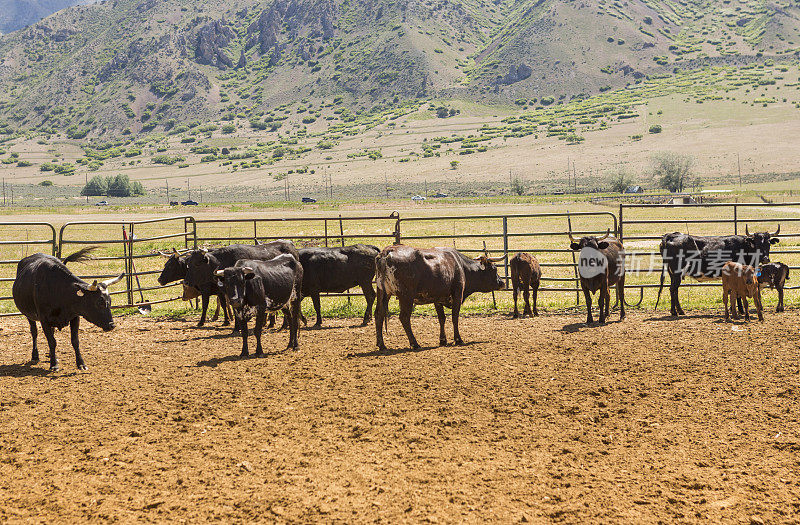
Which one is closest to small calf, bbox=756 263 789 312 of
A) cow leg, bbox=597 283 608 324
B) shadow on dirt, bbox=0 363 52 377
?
cow leg, bbox=597 283 608 324

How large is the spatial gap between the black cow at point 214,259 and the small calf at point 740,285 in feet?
25.9

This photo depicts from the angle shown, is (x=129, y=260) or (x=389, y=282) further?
(x=129, y=260)

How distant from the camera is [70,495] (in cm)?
559

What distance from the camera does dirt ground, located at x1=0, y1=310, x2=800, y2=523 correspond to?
532 centimetres

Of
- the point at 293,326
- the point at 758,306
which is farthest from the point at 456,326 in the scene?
the point at 758,306

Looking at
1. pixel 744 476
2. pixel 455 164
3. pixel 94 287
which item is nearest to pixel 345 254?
pixel 94 287

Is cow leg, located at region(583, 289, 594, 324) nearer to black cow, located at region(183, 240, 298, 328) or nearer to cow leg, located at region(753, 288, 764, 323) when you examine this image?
cow leg, located at region(753, 288, 764, 323)

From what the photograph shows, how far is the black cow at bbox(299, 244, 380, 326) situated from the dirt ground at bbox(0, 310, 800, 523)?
2295mm

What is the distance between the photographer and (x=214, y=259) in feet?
42.5

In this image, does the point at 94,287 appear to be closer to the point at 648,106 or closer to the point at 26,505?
the point at 26,505

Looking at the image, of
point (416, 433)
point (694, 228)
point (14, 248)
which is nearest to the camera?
point (416, 433)

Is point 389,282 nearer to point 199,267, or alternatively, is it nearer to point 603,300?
point 199,267

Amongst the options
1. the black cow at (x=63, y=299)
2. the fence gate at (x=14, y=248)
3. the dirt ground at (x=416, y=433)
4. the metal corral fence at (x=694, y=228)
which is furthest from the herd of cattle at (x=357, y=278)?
the fence gate at (x=14, y=248)

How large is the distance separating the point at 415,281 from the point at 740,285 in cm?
615
